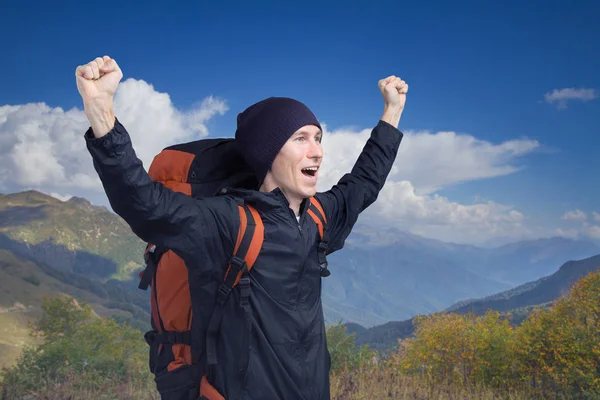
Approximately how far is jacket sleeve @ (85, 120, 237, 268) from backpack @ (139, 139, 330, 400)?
15 cm

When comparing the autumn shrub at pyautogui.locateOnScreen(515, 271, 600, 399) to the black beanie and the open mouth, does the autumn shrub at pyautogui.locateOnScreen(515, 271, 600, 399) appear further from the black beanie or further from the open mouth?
the black beanie

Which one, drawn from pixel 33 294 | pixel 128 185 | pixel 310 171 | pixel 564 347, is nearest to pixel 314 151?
pixel 310 171

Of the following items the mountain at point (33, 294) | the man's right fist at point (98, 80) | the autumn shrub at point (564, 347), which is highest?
the mountain at point (33, 294)

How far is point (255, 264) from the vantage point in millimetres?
3396

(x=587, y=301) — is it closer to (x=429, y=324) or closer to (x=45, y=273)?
(x=429, y=324)

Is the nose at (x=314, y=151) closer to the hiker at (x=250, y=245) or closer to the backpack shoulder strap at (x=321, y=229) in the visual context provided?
the hiker at (x=250, y=245)

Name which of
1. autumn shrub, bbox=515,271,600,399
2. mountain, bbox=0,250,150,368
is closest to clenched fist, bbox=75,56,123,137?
autumn shrub, bbox=515,271,600,399

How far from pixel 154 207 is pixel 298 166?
44.0 inches

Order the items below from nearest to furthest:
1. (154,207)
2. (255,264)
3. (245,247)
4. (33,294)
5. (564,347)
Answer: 1. (154,207)
2. (245,247)
3. (255,264)
4. (564,347)
5. (33,294)

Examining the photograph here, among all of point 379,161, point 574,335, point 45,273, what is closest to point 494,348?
point 574,335

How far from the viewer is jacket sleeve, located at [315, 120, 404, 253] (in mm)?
4398

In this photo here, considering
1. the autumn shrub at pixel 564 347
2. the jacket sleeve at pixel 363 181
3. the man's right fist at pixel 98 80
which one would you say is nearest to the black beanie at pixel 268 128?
the jacket sleeve at pixel 363 181

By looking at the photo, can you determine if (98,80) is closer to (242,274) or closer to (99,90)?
(99,90)

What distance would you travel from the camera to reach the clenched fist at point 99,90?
270cm
